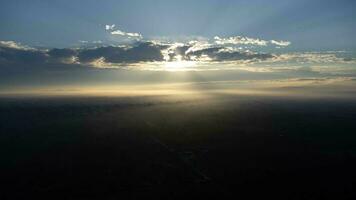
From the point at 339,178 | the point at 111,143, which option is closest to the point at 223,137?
the point at 111,143

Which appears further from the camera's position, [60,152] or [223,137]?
[223,137]

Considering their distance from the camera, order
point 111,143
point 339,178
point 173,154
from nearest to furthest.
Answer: point 339,178, point 173,154, point 111,143

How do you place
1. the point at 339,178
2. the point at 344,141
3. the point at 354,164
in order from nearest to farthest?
the point at 339,178
the point at 354,164
the point at 344,141

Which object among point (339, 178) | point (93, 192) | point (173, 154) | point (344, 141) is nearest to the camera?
point (93, 192)

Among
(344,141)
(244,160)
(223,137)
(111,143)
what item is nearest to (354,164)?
(244,160)

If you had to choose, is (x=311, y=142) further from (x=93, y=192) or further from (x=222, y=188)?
(x=93, y=192)

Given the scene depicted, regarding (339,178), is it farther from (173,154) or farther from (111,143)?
(111,143)

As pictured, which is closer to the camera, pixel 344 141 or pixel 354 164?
pixel 354 164

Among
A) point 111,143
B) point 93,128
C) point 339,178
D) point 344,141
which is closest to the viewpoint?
point 339,178
